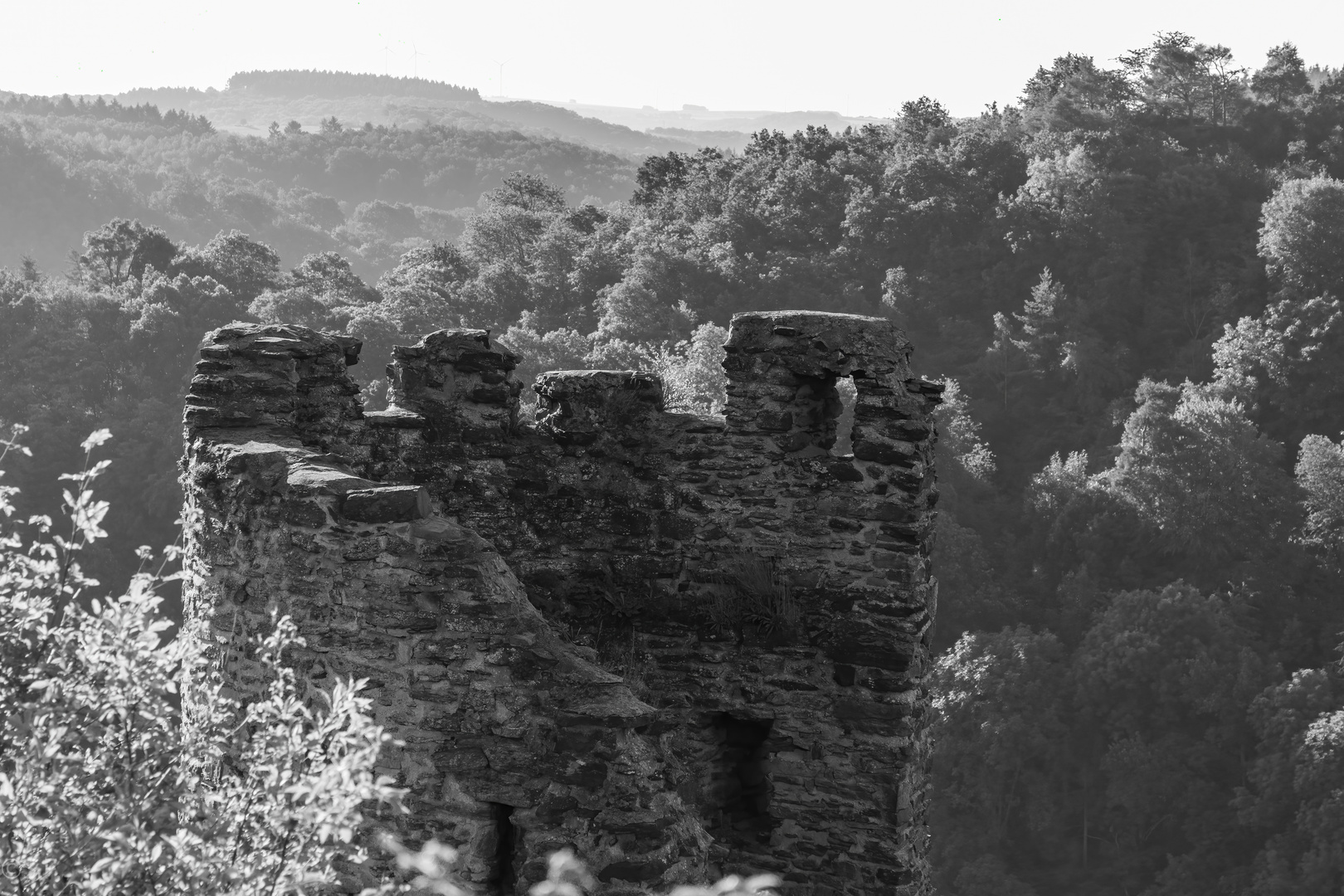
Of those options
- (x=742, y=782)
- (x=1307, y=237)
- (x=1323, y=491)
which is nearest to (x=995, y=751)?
(x=1323, y=491)

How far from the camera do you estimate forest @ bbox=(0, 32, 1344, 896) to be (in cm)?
3959

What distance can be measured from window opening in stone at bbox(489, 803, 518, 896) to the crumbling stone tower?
0.01 metres

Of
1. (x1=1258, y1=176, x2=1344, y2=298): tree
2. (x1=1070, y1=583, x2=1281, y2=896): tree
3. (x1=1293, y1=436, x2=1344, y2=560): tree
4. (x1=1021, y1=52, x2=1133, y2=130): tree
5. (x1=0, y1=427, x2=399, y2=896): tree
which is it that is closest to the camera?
(x1=0, y1=427, x2=399, y2=896): tree

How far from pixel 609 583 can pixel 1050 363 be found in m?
51.7

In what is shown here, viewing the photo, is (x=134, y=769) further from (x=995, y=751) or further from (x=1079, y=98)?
(x=1079, y=98)

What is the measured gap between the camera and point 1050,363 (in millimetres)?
57219

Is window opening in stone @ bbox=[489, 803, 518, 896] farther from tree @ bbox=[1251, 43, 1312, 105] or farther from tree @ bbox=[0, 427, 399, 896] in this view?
tree @ bbox=[1251, 43, 1312, 105]

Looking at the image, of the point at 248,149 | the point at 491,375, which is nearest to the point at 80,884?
the point at 491,375

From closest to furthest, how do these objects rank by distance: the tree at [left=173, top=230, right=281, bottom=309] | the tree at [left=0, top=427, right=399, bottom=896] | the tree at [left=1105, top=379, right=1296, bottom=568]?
the tree at [left=0, top=427, right=399, bottom=896]
the tree at [left=1105, top=379, right=1296, bottom=568]
the tree at [left=173, top=230, right=281, bottom=309]

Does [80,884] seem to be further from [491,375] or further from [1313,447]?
[1313,447]

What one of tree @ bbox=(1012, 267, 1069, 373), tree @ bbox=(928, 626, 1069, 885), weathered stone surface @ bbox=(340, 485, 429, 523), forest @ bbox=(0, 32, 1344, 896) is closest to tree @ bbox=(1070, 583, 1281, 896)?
forest @ bbox=(0, 32, 1344, 896)

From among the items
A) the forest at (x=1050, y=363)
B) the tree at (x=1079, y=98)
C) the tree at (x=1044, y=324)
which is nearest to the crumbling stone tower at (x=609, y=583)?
the forest at (x=1050, y=363)

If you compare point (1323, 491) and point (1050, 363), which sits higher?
point (1050, 363)

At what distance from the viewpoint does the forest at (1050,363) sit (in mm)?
39594
